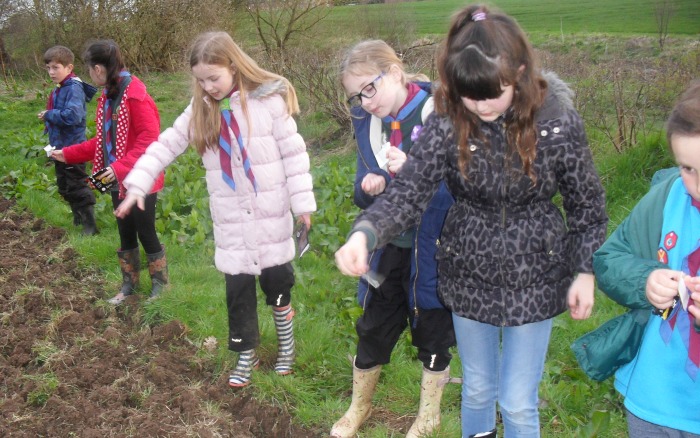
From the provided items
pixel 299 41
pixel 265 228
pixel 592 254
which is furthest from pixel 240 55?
pixel 299 41

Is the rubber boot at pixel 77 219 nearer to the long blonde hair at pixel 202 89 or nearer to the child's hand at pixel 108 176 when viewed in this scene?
the child's hand at pixel 108 176

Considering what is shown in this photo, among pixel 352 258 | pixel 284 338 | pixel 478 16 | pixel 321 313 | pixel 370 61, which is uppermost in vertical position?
pixel 478 16

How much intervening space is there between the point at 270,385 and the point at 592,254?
198 cm

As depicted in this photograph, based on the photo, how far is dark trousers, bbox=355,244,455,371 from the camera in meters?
2.99

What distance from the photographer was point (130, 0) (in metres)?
15.5

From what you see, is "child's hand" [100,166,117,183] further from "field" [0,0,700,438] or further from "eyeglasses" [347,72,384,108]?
"eyeglasses" [347,72,384,108]

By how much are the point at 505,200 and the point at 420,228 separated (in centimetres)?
58

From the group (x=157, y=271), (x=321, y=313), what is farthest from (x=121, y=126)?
A: (x=321, y=313)

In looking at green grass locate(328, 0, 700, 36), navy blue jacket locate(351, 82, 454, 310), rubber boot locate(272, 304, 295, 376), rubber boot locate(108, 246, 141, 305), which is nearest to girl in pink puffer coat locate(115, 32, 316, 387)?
rubber boot locate(272, 304, 295, 376)

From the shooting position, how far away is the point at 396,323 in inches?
123

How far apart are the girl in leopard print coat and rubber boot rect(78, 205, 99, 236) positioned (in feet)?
14.7

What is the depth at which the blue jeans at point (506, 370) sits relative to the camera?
2439mm

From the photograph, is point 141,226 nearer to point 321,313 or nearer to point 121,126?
point 121,126

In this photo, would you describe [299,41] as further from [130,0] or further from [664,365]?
[664,365]
